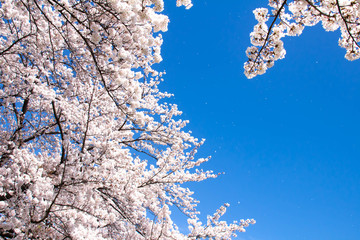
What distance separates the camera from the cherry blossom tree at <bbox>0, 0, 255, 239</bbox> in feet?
9.54

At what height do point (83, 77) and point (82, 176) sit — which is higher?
point (83, 77)

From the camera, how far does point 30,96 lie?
5824mm

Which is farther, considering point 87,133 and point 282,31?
point 87,133

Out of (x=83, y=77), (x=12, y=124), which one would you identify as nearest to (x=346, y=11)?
(x=83, y=77)

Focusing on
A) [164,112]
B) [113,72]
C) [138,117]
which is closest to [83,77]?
[113,72]

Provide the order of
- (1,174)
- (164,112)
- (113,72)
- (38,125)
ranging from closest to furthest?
(113,72) < (1,174) < (38,125) < (164,112)

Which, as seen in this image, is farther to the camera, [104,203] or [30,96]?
[30,96]

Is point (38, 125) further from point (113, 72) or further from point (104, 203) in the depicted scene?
point (113, 72)

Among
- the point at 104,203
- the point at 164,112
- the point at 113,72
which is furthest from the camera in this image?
the point at 164,112

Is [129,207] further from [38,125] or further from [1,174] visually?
[38,125]

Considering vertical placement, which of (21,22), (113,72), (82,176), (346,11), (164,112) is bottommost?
(82,176)

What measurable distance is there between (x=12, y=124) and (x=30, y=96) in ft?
5.01

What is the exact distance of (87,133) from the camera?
17.7ft

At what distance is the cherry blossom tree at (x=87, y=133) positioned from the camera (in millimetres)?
2908
